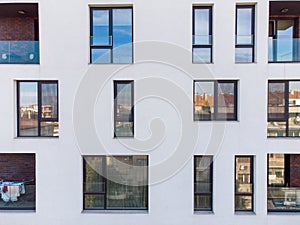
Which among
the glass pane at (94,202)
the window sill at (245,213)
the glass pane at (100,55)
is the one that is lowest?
the window sill at (245,213)

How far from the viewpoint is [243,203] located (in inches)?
232

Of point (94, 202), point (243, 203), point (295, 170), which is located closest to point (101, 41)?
point (94, 202)

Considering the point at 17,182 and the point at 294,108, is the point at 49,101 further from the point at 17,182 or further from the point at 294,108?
the point at 294,108

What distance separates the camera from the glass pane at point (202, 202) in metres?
5.88

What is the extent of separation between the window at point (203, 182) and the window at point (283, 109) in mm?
1789

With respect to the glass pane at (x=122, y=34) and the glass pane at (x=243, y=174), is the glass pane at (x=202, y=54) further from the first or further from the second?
the glass pane at (x=243, y=174)

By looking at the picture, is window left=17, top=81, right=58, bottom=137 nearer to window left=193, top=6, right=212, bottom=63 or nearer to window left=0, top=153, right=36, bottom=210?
window left=0, top=153, right=36, bottom=210

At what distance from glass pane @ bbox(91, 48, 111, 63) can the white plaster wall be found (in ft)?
0.69

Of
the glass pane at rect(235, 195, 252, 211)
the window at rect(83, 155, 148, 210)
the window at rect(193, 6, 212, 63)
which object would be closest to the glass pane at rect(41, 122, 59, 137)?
the window at rect(83, 155, 148, 210)

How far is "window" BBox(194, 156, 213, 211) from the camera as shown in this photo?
5.88 m

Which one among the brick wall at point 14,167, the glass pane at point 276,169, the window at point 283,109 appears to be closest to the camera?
the window at point 283,109

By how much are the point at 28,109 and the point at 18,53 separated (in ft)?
4.75

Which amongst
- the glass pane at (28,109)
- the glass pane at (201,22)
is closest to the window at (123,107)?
the glass pane at (28,109)

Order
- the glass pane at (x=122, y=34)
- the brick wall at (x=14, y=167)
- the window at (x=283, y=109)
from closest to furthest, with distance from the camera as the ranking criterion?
the glass pane at (x=122, y=34)
the window at (x=283, y=109)
the brick wall at (x=14, y=167)
